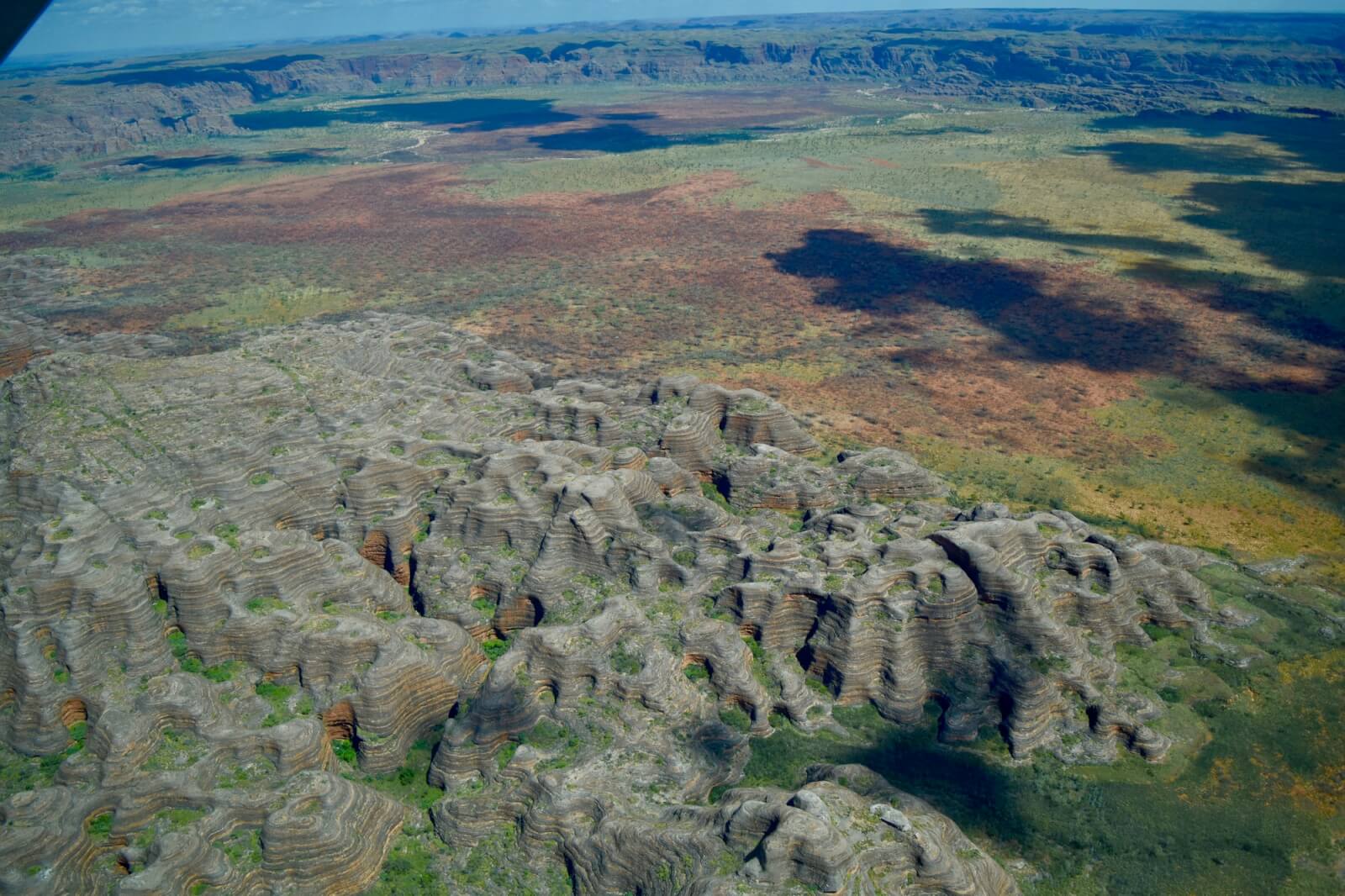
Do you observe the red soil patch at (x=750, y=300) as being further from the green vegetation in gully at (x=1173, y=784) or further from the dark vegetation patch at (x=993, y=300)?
the green vegetation in gully at (x=1173, y=784)

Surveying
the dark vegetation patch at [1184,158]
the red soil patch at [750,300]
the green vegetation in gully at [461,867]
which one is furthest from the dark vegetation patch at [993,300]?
the dark vegetation patch at [1184,158]

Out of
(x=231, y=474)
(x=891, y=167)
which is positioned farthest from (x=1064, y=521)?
(x=891, y=167)

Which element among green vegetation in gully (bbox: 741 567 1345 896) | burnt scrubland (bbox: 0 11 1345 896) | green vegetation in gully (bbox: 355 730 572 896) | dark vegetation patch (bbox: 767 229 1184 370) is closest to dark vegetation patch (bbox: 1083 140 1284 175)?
dark vegetation patch (bbox: 767 229 1184 370)

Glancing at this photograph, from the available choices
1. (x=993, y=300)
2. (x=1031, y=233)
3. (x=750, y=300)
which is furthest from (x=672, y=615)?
(x=1031, y=233)

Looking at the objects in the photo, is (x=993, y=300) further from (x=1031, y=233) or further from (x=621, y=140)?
(x=621, y=140)

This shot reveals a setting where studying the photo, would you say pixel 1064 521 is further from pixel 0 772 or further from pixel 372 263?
pixel 372 263
